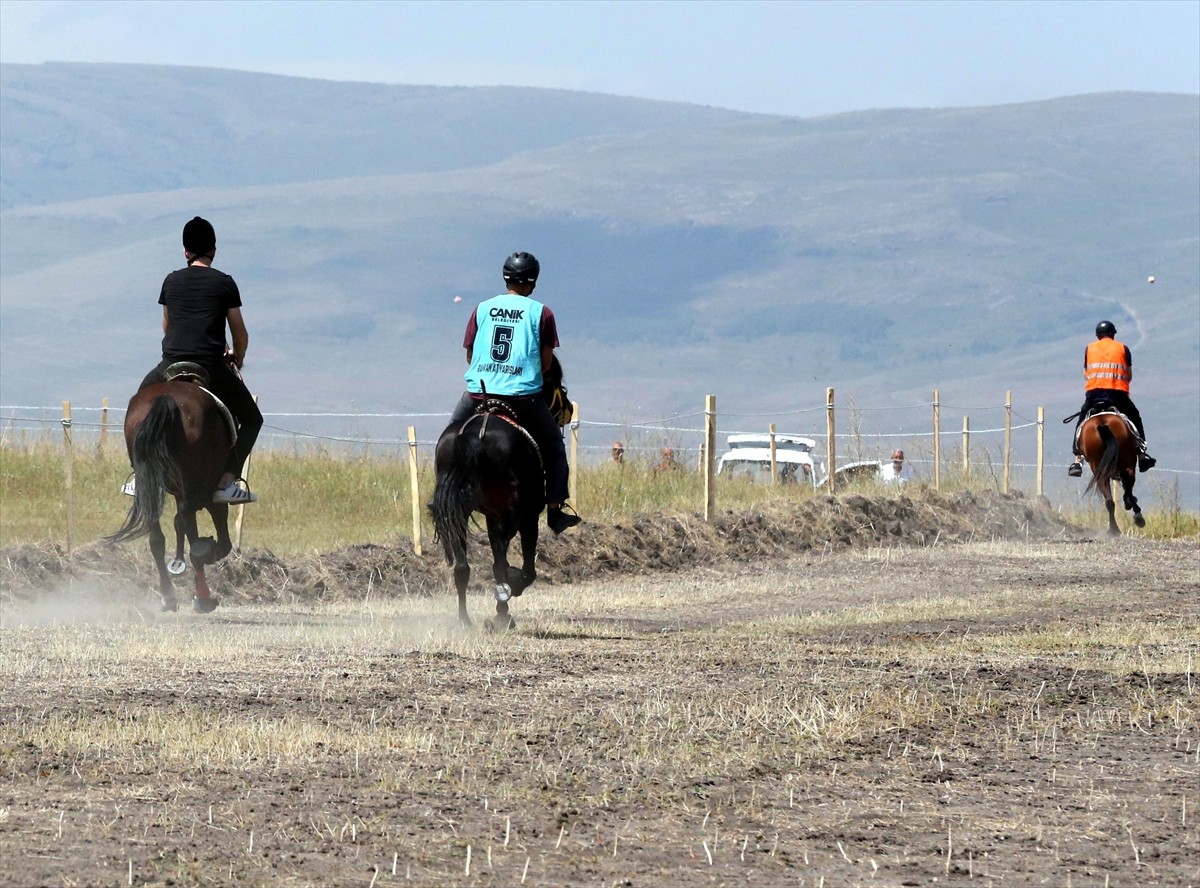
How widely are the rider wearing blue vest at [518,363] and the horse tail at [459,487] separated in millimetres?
253

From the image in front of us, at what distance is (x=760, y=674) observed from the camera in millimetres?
10820

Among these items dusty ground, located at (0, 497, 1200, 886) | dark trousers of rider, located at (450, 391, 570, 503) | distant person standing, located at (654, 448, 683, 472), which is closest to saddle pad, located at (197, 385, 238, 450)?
dusty ground, located at (0, 497, 1200, 886)

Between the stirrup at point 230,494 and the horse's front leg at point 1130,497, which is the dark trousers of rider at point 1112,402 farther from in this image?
the stirrup at point 230,494

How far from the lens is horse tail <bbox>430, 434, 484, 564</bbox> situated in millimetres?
13164

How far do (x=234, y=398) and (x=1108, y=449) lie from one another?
13.0 metres

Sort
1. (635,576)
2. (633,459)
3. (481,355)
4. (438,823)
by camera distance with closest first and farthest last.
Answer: (438,823) → (481,355) → (635,576) → (633,459)

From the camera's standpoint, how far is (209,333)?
1420cm

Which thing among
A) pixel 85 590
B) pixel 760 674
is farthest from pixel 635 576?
pixel 760 674

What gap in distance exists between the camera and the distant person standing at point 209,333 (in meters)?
14.2

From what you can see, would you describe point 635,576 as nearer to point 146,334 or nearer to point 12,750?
point 12,750

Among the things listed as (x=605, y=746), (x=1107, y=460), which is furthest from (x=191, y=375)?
(x=1107, y=460)

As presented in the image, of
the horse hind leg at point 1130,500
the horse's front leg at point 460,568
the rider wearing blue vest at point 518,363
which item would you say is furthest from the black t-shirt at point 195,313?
the horse hind leg at point 1130,500

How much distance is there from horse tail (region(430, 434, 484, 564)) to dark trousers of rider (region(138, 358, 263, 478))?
1.65 metres

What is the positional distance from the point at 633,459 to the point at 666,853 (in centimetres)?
2626
